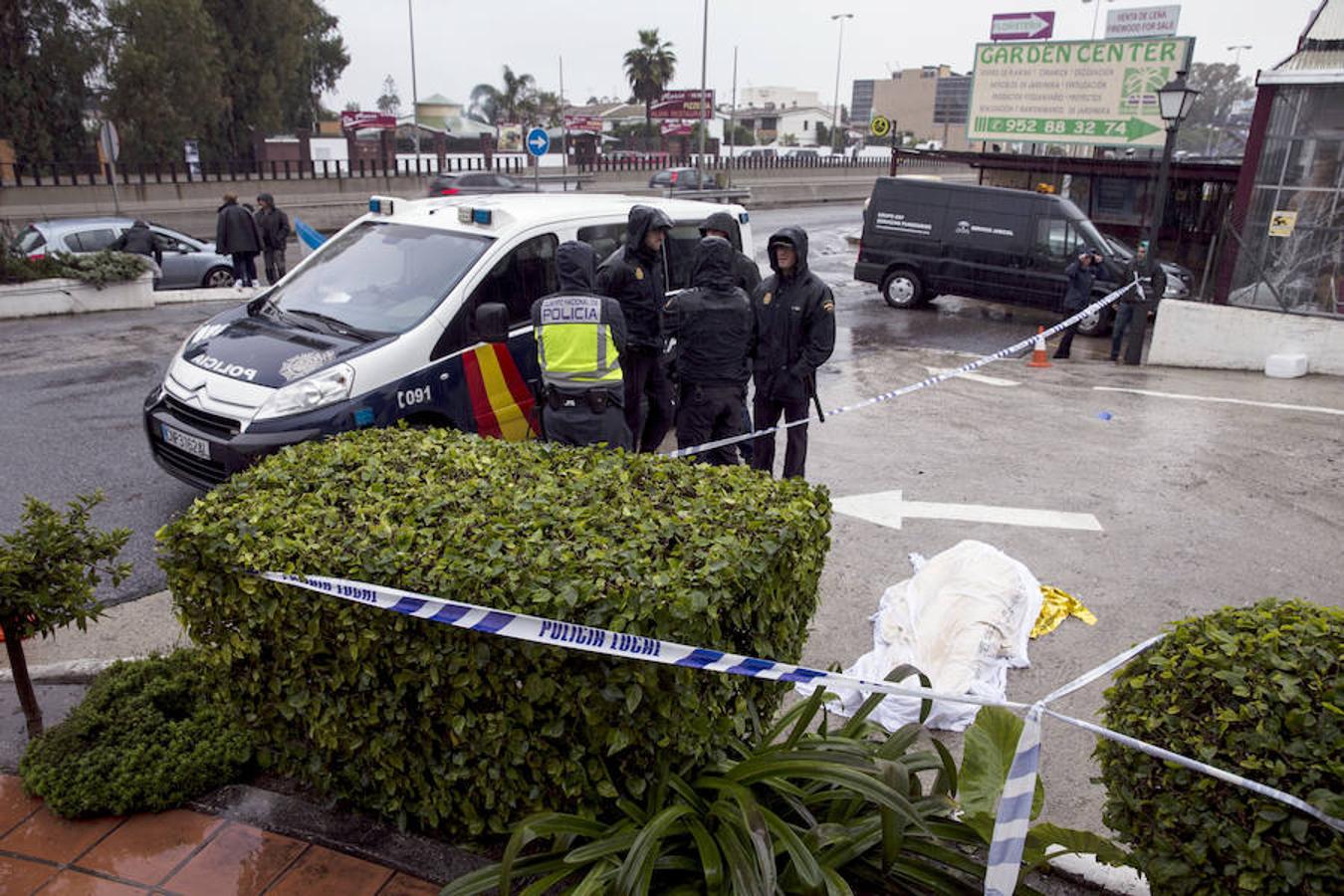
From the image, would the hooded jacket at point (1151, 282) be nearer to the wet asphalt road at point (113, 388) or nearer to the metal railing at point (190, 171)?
the wet asphalt road at point (113, 388)

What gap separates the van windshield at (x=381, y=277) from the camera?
6309 mm

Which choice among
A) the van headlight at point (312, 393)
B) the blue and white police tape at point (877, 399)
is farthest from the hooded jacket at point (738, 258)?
the van headlight at point (312, 393)

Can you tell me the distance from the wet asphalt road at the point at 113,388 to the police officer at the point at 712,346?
345 centimetres

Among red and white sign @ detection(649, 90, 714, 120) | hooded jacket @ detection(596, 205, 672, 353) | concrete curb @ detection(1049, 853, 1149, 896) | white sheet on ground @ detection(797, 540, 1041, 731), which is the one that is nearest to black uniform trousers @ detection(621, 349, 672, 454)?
hooded jacket @ detection(596, 205, 672, 353)

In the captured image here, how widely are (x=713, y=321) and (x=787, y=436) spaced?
1033 millimetres

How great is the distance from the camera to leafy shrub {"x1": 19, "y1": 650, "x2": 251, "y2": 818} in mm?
3180

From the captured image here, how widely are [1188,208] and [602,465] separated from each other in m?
21.1

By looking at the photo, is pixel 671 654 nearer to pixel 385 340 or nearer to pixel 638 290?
pixel 385 340

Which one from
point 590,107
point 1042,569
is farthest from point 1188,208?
point 590,107

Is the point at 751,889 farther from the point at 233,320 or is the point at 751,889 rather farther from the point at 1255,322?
the point at 1255,322

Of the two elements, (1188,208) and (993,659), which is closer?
(993,659)

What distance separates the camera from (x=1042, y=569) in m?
5.81

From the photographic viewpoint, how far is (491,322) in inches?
234

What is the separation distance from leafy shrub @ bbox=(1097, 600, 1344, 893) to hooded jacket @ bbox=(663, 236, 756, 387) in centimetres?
404
